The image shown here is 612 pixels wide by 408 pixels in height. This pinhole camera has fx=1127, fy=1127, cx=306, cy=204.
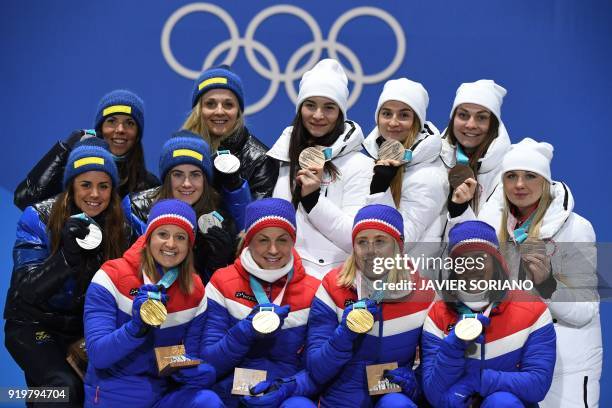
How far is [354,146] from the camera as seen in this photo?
21.0 ft

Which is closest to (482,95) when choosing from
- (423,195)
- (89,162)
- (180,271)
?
(423,195)

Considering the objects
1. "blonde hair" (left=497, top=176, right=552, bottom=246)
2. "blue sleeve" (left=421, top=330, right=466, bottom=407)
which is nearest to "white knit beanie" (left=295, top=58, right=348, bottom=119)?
"blonde hair" (left=497, top=176, right=552, bottom=246)

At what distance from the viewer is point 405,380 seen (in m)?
5.60

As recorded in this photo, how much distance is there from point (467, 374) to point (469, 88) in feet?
6.14

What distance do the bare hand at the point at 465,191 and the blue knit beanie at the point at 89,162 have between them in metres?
1.87

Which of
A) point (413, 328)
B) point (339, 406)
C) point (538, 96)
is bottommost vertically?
point (339, 406)

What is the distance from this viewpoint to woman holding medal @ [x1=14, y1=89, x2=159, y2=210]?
6.63m

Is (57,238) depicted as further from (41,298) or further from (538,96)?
(538,96)

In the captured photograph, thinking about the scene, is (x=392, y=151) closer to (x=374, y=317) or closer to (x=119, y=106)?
(x=374, y=317)

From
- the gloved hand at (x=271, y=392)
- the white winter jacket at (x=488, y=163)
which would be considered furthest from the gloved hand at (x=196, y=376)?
the white winter jacket at (x=488, y=163)

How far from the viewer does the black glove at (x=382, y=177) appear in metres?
6.16

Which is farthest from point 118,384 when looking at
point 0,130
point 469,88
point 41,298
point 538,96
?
point 538,96

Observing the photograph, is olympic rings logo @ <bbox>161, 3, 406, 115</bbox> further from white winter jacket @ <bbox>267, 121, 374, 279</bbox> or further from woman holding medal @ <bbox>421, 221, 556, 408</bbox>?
woman holding medal @ <bbox>421, 221, 556, 408</bbox>

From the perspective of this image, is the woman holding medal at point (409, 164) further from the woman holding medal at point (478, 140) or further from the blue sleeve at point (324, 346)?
the blue sleeve at point (324, 346)
